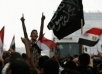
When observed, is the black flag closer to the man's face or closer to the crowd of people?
the crowd of people

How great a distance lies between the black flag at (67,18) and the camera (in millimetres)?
10742

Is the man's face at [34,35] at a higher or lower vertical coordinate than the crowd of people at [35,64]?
higher

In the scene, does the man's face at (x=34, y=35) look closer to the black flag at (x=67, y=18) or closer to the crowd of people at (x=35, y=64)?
the crowd of people at (x=35, y=64)

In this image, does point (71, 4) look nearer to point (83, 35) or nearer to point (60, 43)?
point (83, 35)

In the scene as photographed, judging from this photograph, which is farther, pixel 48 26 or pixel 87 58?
pixel 48 26

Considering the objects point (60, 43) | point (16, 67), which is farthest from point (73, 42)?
point (16, 67)

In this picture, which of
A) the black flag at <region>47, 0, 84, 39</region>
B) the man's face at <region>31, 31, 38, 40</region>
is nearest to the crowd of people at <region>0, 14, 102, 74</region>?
the man's face at <region>31, 31, 38, 40</region>

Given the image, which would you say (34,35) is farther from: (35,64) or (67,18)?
(67,18)

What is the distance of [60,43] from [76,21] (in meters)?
14.4

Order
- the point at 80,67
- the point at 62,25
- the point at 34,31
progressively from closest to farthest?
the point at 80,67 < the point at 34,31 < the point at 62,25

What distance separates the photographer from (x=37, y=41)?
31.0ft

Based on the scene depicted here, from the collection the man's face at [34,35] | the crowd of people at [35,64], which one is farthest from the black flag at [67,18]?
the man's face at [34,35]

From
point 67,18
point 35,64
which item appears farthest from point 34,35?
point 67,18

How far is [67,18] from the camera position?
10.7 metres
